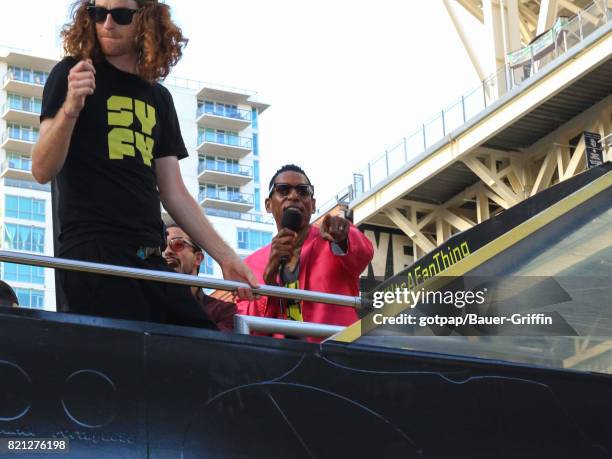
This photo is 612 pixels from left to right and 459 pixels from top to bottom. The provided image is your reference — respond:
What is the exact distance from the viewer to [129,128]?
4477mm

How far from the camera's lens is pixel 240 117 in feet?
440

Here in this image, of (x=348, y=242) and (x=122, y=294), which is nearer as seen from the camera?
(x=122, y=294)

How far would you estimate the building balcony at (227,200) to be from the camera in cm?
12900

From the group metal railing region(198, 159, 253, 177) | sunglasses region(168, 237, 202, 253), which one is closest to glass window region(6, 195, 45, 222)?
metal railing region(198, 159, 253, 177)

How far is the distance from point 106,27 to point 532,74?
2898 cm

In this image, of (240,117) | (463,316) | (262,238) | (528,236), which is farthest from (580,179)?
(240,117)

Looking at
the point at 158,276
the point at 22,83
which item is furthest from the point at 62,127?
the point at 22,83

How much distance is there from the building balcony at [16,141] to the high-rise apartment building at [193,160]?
0.09 m

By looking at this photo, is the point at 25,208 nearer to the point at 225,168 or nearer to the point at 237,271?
the point at 225,168

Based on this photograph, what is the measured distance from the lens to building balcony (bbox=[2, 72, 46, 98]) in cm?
12275

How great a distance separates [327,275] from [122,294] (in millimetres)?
1426

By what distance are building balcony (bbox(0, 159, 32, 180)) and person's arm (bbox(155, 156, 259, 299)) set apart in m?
114

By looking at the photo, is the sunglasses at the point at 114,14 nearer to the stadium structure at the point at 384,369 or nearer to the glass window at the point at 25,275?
the stadium structure at the point at 384,369

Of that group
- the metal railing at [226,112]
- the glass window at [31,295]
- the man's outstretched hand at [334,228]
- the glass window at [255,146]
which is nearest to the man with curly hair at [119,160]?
the man's outstretched hand at [334,228]
